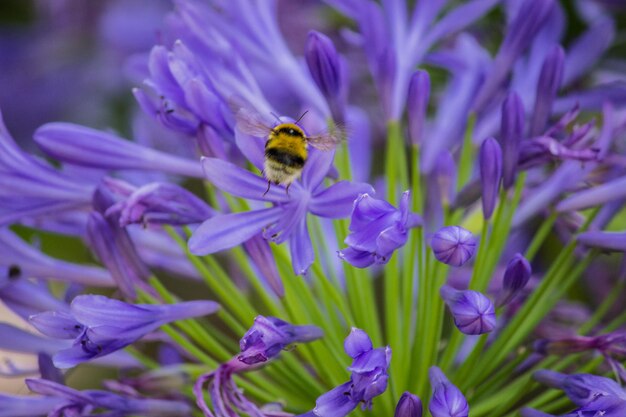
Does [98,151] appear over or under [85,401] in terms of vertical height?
over

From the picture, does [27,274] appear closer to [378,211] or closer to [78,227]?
[78,227]

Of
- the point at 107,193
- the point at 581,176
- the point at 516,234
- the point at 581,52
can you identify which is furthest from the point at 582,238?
the point at 107,193

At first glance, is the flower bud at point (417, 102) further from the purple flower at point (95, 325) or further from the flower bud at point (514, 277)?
the purple flower at point (95, 325)

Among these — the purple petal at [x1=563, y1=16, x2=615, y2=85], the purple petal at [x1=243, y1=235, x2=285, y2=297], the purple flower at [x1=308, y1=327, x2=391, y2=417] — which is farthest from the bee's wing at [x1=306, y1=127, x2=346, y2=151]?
the purple petal at [x1=563, y1=16, x2=615, y2=85]

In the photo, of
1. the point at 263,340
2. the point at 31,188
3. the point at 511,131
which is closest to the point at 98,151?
the point at 31,188

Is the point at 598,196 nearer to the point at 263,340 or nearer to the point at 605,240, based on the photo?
the point at 605,240
